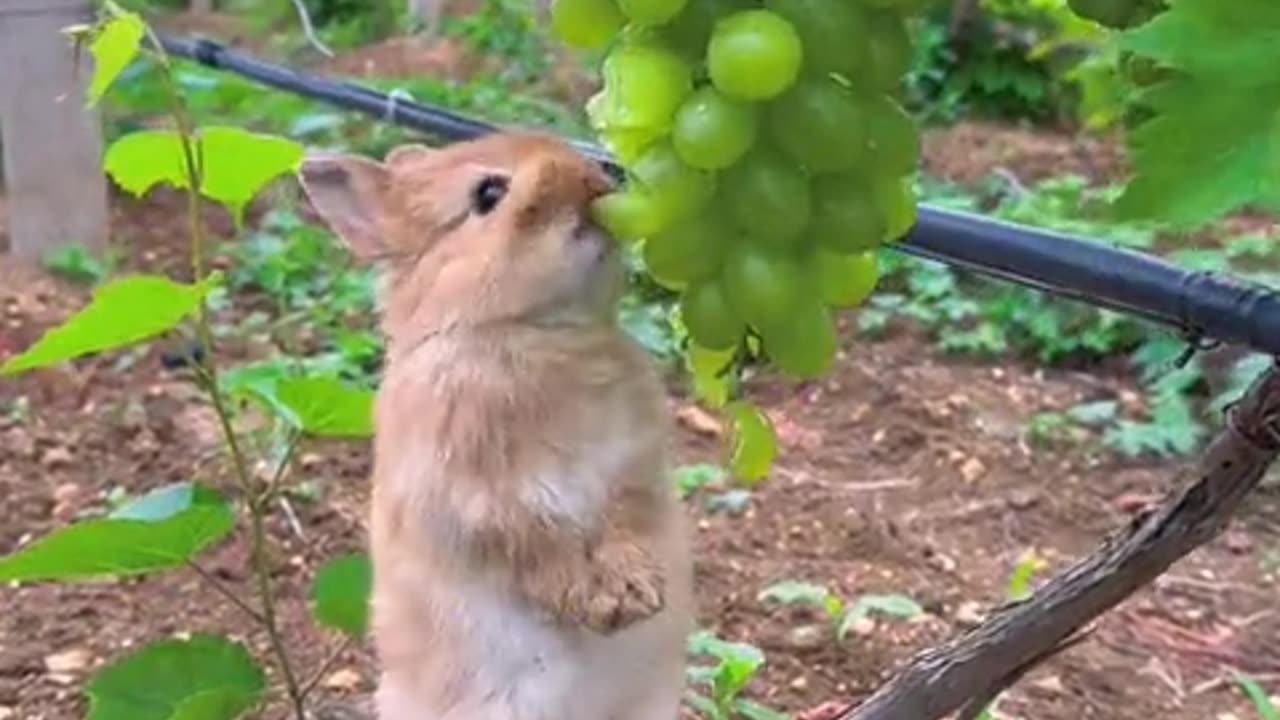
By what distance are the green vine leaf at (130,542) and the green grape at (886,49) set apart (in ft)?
2.90

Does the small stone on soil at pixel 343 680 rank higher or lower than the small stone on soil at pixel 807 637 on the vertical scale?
higher

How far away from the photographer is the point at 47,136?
3.59 metres

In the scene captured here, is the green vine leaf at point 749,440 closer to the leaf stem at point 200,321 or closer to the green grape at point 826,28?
the green grape at point 826,28

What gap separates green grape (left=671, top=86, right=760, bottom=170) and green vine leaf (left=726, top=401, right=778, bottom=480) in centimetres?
21

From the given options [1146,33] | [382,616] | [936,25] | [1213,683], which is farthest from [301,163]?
[936,25]

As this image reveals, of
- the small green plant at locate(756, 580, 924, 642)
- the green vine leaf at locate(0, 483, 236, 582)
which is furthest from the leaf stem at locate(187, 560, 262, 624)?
the small green plant at locate(756, 580, 924, 642)

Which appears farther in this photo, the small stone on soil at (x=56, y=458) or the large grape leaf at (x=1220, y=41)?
the small stone on soil at (x=56, y=458)

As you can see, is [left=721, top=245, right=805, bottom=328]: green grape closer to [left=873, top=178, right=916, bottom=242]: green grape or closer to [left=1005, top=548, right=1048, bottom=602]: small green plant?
[left=873, top=178, right=916, bottom=242]: green grape

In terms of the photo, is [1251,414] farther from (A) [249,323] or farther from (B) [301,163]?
(A) [249,323]

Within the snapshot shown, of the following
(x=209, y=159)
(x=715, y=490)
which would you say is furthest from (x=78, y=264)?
(x=209, y=159)

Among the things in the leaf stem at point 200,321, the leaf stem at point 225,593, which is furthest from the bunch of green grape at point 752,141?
the leaf stem at point 225,593

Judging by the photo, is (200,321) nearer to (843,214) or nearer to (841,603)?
(843,214)

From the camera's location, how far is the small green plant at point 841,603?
242 cm

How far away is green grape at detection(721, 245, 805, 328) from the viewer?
0.78 meters
